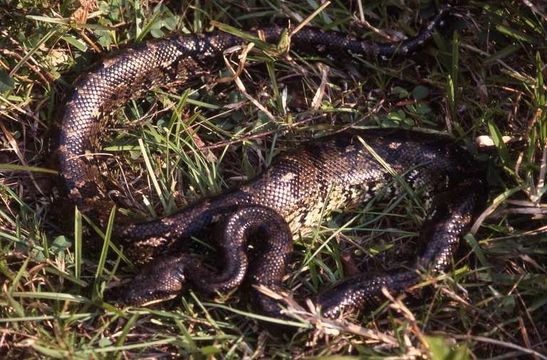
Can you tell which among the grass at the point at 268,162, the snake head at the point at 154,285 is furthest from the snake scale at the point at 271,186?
the grass at the point at 268,162

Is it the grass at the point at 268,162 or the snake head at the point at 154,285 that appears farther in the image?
the snake head at the point at 154,285

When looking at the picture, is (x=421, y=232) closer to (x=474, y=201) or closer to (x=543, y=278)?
(x=474, y=201)

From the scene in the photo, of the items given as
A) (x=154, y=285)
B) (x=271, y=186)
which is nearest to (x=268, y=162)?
(x=271, y=186)

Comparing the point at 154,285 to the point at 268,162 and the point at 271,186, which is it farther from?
the point at 268,162

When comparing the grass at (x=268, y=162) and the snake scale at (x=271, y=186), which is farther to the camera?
the snake scale at (x=271, y=186)

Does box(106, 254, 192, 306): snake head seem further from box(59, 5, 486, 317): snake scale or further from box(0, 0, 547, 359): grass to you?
box(0, 0, 547, 359): grass

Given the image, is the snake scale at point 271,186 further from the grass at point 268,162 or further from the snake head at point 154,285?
the grass at point 268,162
